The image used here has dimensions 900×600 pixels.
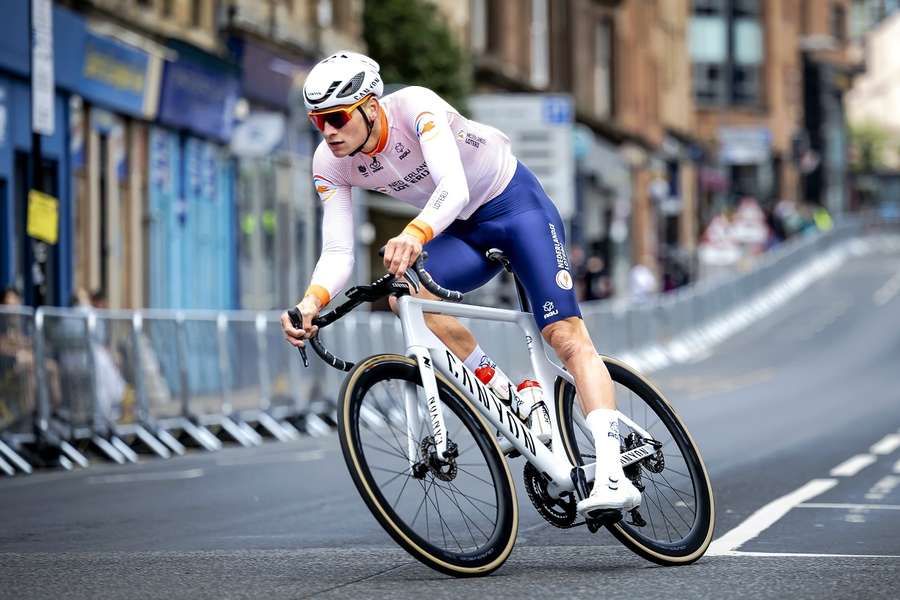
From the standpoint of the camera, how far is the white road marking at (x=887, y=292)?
182 feet

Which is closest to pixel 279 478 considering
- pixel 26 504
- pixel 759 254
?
pixel 26 504

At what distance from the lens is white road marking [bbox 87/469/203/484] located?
14.4 metres

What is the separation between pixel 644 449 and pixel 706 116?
9476 cm

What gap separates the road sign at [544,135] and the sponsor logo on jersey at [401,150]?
1121 inches

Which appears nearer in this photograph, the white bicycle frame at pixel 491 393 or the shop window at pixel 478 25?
the white bicycle frame at pixel 491 393

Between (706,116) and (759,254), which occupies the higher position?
(706,116)

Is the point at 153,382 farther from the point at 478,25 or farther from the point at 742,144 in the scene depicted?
the point at 742,144

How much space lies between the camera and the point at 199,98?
96.1 feet

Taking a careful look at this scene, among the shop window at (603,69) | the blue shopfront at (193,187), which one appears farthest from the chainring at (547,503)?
the shop window at (603,69)

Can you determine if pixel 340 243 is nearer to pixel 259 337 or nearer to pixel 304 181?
pixel 259 337

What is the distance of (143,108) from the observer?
27.1 metres

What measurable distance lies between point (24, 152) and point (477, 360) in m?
16.9

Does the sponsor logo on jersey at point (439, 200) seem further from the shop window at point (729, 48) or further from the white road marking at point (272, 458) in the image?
the shop window at point (729, 48)

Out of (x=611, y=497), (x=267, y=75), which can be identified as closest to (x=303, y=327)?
(x=611, y=497)
